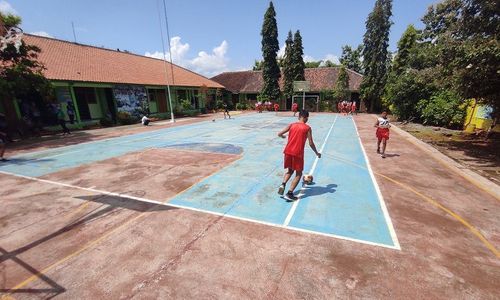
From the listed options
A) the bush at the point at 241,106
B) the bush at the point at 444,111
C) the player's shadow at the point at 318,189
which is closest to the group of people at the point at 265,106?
the bush at the point at 241,106

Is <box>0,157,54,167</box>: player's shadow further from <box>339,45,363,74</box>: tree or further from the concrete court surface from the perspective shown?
<box>339,45,363,74</box>: tree

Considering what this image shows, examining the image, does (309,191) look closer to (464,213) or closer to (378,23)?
(464,213)

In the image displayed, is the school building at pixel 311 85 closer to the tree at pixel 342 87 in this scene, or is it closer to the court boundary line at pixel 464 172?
the tree at pixel 342 87

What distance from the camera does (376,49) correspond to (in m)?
31.9

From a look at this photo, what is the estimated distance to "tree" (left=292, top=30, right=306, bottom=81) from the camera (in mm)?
37562

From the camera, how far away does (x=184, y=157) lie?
10.3m

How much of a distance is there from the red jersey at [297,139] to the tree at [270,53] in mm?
33592

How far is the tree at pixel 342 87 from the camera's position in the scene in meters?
34.3

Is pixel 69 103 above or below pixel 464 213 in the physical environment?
above

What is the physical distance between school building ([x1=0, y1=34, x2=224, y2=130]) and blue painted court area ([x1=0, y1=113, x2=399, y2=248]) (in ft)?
27.5

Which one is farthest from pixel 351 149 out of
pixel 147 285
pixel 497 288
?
pixel 147 285

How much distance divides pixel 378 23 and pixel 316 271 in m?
36.3

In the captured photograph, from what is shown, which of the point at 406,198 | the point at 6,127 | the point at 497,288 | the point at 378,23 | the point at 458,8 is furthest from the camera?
the point at 378,23

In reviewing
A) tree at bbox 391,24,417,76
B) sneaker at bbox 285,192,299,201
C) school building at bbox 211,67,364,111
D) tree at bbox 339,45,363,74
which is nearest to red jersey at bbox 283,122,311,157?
sneaker at bbox 285,192,299,201
